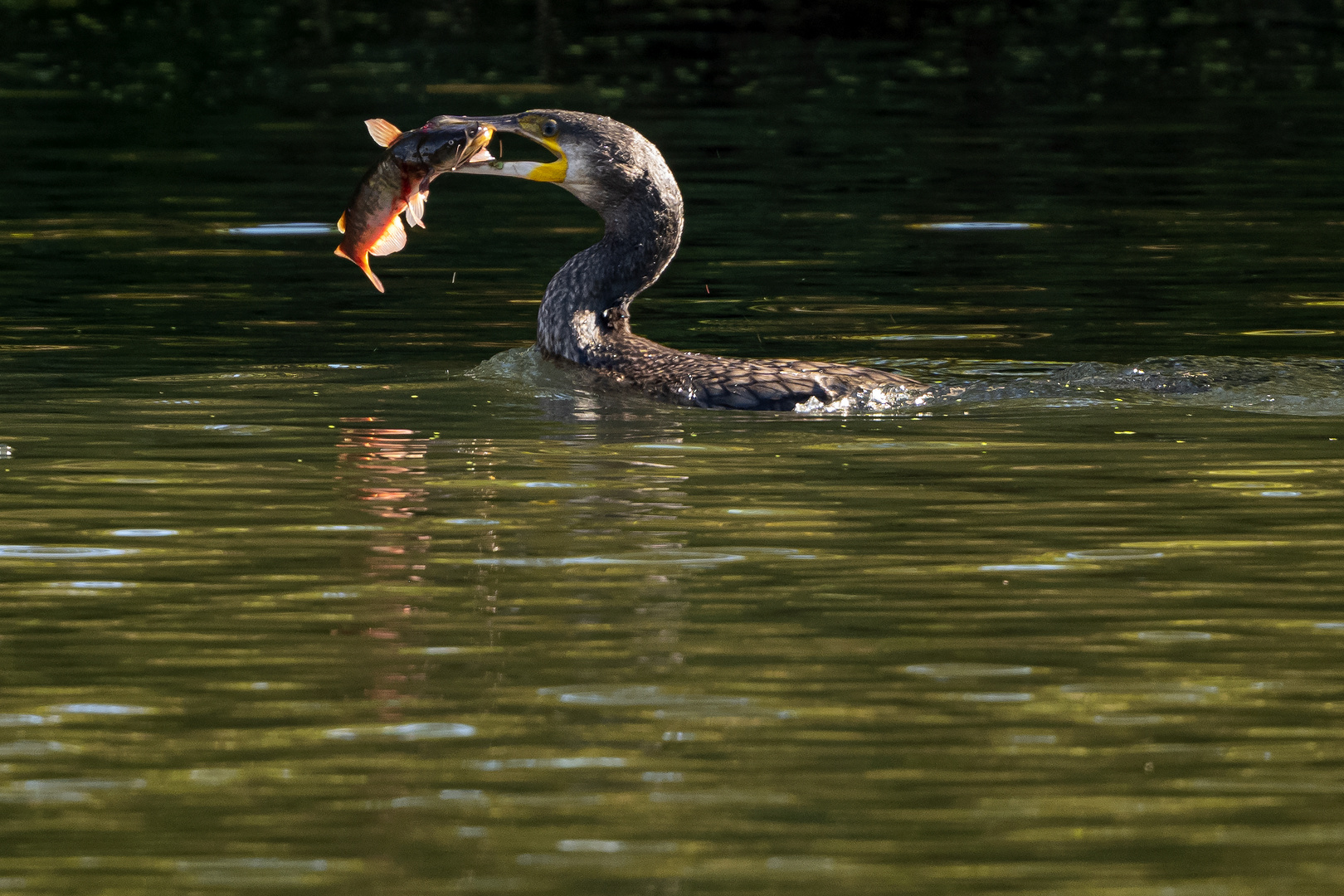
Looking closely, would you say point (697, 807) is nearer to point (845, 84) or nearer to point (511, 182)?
point (511, 182)

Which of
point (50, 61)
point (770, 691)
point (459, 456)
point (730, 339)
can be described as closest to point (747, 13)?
point (50, 61)

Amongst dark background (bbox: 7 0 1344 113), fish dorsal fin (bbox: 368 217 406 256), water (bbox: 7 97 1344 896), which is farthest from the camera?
dark background (bbox: 7 0 1344 113)

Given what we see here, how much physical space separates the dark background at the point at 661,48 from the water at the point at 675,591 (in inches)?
533

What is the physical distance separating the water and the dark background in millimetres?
13541

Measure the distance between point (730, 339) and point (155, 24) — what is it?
85.7 feet

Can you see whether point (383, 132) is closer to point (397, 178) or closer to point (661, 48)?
point (397, 178)

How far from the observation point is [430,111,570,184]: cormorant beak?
1126 cm

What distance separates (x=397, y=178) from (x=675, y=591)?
4969 millimetres

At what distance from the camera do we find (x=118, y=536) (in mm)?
8016

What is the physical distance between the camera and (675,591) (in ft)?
23.3

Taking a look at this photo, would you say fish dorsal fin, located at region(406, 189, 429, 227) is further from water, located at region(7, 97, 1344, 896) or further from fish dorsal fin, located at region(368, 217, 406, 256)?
water, located at region(7, 97, 1344, 896)

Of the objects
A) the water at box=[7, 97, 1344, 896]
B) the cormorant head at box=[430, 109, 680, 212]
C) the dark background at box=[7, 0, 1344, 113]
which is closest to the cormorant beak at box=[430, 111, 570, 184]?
the cormorant head at box=[430, 109, 680, 212]

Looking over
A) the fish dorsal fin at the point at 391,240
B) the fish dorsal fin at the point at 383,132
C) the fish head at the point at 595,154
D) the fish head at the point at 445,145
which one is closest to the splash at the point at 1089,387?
the fish dorsal fin at the point at 391,240

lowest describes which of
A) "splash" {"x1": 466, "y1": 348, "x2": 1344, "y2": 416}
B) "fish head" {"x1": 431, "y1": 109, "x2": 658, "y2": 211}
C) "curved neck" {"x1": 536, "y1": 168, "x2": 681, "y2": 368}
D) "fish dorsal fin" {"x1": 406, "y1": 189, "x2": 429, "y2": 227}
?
"splash" {"x1": 466, "y1": 348, "x2": 1344, "y2": 416}
